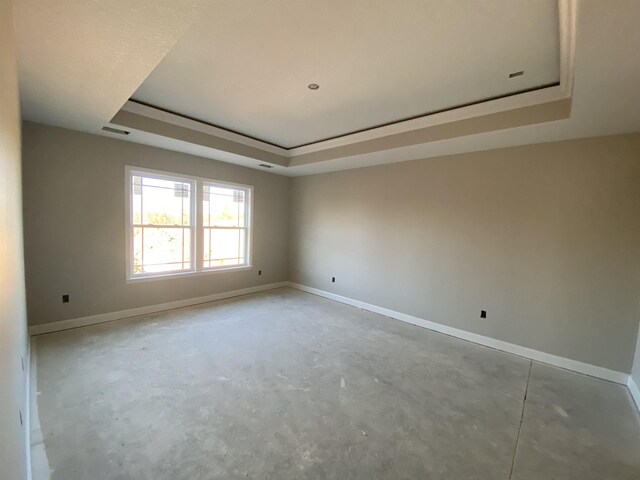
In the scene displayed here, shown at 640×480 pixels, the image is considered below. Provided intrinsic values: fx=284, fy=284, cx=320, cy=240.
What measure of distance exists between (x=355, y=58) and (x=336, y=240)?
3539mm

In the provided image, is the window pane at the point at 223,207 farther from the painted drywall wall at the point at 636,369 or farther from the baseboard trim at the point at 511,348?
the painted drywall wall at the point at 636,369

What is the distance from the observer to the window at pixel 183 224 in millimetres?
4309

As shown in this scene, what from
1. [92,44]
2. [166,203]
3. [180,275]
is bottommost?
[180,275]

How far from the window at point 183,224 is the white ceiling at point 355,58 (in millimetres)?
1409

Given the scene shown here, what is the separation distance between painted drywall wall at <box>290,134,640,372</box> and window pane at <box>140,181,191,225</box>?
2.88 meters

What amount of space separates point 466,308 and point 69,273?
5329 millimetres

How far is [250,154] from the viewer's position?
15.8 ft

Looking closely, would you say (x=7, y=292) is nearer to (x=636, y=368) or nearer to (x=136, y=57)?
(x=136, y=57)

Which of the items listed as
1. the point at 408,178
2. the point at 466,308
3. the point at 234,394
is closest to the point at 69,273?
the point at 234,394

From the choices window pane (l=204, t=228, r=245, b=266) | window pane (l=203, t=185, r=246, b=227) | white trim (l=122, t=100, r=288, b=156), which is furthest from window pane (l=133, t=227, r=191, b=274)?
white trim (l=122, t=100, r=288, b=156)

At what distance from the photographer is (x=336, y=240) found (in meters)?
5.57

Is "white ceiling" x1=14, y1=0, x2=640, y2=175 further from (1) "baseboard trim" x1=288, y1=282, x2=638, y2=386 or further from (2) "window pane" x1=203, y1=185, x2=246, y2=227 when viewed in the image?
(1) "baseboard trim" x1=288, y1=282, x2=638, y2=386

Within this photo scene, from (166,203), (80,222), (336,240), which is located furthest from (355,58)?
(80,222)

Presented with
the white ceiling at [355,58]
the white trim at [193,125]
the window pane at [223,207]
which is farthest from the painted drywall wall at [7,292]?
the window pane at [223,207]
